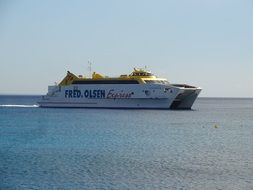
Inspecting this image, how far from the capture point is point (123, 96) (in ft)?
227

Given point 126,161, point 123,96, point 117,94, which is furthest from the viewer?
point 117,94

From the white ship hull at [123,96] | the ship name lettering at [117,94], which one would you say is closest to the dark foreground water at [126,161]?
the white ship hull at [123,96]

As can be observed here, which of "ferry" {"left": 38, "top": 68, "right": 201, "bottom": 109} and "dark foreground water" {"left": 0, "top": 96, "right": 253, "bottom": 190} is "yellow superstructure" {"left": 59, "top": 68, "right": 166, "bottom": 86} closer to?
"ferry" {"left": 38, "top": 68, "right": 201, "bottom": 109}

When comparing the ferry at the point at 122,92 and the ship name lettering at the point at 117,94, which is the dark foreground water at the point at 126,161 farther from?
the ship name lettering at the point at 117,94

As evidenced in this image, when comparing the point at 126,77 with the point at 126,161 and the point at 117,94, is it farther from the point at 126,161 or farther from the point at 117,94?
the point at 126,161

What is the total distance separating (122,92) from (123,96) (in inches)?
20.9

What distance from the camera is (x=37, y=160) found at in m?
26.9

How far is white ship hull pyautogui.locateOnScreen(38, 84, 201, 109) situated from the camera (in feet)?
218

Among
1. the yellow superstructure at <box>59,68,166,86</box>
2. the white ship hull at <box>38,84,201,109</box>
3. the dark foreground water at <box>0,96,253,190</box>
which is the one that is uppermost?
the yellow superstructure at <box>59,68,166,86</box>

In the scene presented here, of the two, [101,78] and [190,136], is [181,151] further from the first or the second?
[101,78]

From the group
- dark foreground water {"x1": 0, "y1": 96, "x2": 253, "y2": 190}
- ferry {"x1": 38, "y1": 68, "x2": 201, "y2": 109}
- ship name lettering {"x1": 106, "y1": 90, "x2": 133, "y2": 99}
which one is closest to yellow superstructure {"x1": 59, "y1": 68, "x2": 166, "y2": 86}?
ferry {"x1": 38, "y1": 68, "x2": 201, "y2": 109}

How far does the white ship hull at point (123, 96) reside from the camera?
66562 mm

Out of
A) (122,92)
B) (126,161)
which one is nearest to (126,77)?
(122,92)

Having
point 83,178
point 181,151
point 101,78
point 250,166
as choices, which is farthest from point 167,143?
point 101,78
